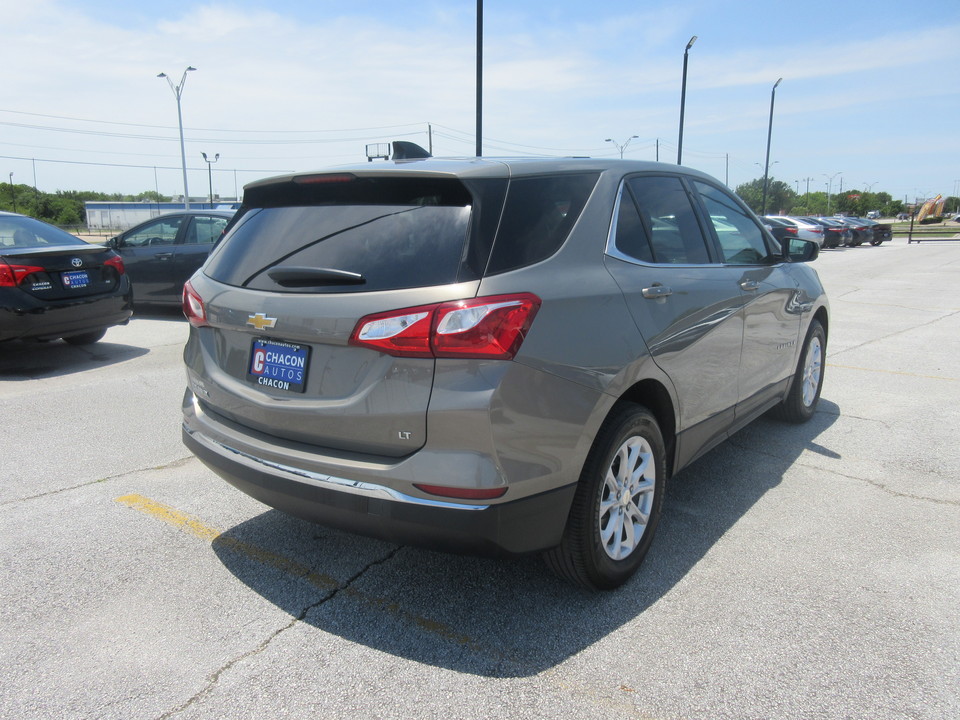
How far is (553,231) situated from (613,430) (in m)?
0.79

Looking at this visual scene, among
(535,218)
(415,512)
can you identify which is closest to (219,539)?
(415,512)

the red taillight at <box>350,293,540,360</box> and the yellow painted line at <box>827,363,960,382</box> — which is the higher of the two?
the red taillight at <box>350,293,540,360</box>

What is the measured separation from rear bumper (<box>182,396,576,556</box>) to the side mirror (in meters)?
3.07

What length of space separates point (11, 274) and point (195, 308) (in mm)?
5005

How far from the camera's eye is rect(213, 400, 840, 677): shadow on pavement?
2752mm

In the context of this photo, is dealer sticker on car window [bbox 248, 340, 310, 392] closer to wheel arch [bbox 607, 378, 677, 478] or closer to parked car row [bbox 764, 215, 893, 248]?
wheel arch [bbox 607, 378, 677, 478]

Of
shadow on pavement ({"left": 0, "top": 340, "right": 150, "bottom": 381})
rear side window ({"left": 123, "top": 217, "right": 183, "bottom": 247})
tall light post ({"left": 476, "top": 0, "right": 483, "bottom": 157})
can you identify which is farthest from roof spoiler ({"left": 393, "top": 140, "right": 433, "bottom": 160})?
tall light post ({"left": 476, "top": 0, "right": 483, "bottom": 157})

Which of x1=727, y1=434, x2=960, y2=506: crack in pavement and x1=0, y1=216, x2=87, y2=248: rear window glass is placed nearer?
x1=727, y1=434, x2=960, y2=506: crack in pavement

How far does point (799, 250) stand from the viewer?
5.07 m

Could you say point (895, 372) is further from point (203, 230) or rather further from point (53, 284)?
point (203, 230)

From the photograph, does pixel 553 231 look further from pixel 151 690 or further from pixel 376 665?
pixel 151 690

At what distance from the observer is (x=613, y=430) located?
2.91 meters

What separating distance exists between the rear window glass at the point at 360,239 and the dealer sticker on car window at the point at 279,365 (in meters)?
0.22

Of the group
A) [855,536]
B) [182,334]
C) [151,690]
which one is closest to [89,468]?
[151,690]
